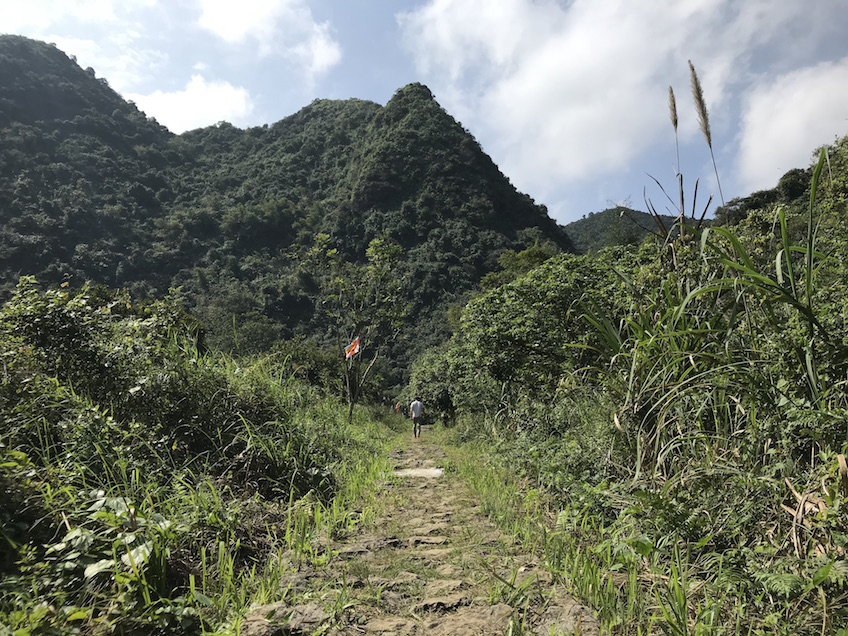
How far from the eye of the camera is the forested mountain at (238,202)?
46.4 m

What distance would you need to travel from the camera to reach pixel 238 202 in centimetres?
6812

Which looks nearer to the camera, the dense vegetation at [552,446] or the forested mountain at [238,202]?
the dense vegetation at [552,446]

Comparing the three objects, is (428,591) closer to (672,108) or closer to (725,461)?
(725,461)

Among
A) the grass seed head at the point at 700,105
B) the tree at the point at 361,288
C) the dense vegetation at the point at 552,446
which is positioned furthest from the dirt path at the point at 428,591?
the tree at the point at 361,288

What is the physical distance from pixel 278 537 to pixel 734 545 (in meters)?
2.60

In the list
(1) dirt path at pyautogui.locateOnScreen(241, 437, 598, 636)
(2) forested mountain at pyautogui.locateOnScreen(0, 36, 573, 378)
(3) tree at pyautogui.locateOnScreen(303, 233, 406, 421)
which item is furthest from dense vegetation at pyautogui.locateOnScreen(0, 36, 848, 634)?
(2) forested mountain at pyautogui.locateOnScreen(0, 36, 573, 378)

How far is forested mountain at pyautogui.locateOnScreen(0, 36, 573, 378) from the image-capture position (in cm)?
4644

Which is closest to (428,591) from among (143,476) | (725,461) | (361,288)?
(725,461)

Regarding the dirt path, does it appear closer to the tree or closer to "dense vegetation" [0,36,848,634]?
"dense vegetation" [0,36,848,634]

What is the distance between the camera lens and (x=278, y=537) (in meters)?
3.10

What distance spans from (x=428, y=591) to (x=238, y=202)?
2894 inches

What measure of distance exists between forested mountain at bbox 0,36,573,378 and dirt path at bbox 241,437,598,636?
34417 mm

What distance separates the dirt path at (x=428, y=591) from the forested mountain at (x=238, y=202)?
34417 millimetres

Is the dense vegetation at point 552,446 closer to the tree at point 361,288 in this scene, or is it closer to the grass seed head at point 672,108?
the grass seed head at point 672,108
